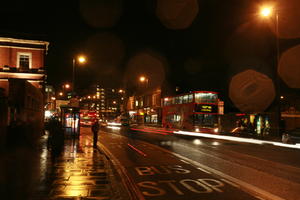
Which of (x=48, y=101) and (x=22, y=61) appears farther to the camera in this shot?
(x=48, y=101)

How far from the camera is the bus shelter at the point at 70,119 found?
70.2ft

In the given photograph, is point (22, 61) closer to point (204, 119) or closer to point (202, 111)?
point (202, 111)

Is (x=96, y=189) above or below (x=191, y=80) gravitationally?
below

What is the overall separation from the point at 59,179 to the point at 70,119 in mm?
14474

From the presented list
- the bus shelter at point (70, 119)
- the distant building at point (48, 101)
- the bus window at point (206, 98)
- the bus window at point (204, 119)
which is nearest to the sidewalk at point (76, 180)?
the bus shelter at point (70, 119)

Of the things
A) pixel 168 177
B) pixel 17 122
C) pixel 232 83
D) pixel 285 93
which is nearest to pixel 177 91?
pixel 232 83

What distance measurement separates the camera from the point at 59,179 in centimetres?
816

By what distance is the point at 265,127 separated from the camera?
2733 centimetres

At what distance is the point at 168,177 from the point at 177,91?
54.3 metres

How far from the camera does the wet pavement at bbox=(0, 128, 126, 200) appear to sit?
659 centimetres

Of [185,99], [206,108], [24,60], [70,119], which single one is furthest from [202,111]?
[24,60]

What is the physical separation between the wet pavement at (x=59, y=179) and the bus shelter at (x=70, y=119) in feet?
31.3

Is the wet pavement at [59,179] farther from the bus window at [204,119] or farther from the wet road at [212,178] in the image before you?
the bus window at [204,119]

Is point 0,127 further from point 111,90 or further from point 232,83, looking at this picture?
point 111,90
